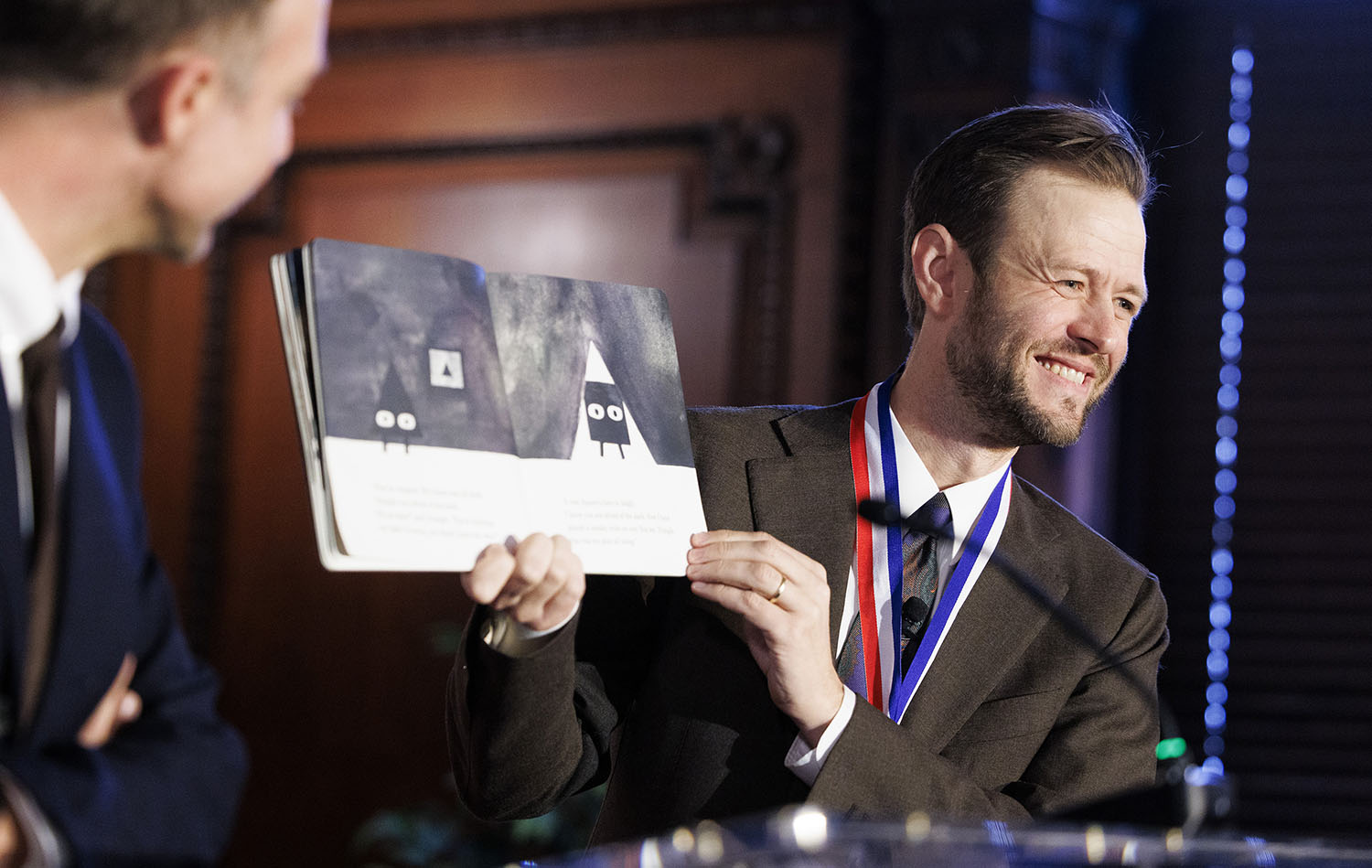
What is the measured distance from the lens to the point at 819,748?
1504 millimetres

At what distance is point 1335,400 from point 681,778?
251cm

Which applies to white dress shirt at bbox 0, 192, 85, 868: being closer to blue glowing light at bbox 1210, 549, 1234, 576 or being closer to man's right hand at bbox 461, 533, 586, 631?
man's right hand at bbox 461, 533, 586, 631

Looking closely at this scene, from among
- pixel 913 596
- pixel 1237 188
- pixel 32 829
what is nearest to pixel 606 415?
pixel 913 596

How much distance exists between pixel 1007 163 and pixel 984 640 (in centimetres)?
66

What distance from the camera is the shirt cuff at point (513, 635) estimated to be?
1.43 m

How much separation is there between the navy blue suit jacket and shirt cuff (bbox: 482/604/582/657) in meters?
0.35

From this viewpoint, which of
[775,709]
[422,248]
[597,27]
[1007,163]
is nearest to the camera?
[775,709]

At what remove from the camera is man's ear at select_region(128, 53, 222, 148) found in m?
0.97

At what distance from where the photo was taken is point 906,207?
2104 millimetres

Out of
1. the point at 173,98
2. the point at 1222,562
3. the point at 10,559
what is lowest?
the point at 1222,562

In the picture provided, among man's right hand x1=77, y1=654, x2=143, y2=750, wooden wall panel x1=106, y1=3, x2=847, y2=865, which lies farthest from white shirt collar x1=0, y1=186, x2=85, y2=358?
wooden wall panel x1=106, y1=3, x2=847, y2=865

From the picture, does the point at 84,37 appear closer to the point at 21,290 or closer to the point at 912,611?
the point at 21,290

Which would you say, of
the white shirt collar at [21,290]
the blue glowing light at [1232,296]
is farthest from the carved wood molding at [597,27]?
the white shirt collar at [21,290]

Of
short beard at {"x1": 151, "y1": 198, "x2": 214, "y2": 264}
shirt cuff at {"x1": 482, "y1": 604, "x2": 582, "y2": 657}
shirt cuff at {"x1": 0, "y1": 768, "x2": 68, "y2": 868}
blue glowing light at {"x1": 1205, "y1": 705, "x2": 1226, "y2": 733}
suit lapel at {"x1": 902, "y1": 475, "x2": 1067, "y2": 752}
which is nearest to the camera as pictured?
shirt cuff at {"x1": 0, "y1": 768, "x2": 68, "y2": 868}
